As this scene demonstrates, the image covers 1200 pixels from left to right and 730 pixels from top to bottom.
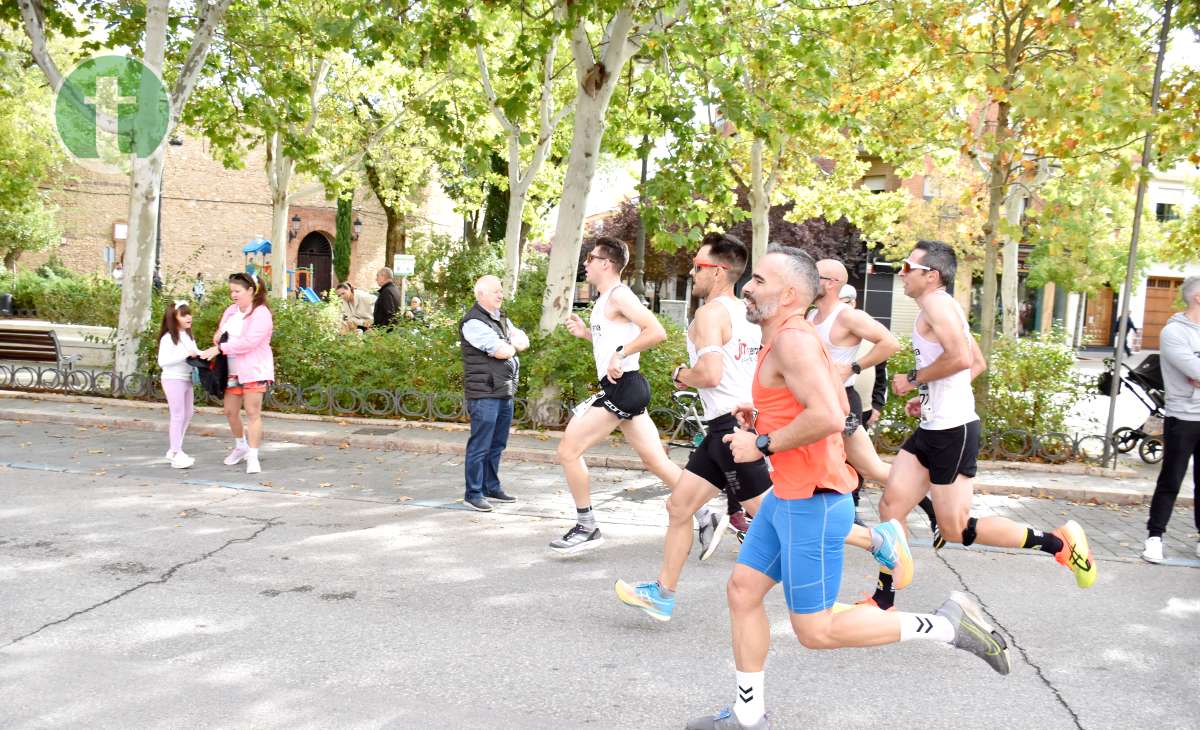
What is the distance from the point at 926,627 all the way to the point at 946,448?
1.51m

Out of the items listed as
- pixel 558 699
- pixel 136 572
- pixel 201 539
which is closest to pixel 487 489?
pixel 201 539

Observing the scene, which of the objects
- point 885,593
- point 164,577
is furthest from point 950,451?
point 164,577

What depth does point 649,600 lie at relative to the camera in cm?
446

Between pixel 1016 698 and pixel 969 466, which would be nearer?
pixel 1016 698

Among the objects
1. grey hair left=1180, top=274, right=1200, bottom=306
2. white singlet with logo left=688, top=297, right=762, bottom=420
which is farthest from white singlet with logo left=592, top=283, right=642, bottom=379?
grey hair left=1180, top=274, right=1200, bottom=306

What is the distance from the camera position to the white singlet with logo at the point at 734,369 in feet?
16.9

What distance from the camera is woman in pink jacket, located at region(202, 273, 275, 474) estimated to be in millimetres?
8117

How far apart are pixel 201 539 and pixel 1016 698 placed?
4.73 meters

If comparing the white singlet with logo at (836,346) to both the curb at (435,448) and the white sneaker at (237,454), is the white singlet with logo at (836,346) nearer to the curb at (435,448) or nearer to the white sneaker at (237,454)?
the curb at (435,448)

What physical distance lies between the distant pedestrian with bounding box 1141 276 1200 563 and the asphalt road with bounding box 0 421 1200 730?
425 millimetres

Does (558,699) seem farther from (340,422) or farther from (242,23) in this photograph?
(242,23)

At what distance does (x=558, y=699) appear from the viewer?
371cm

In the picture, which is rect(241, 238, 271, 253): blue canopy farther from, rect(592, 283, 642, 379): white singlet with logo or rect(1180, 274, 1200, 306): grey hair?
rect(1180, 274, 1200, 306): grey hair

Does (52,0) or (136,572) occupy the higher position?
(52,0)
